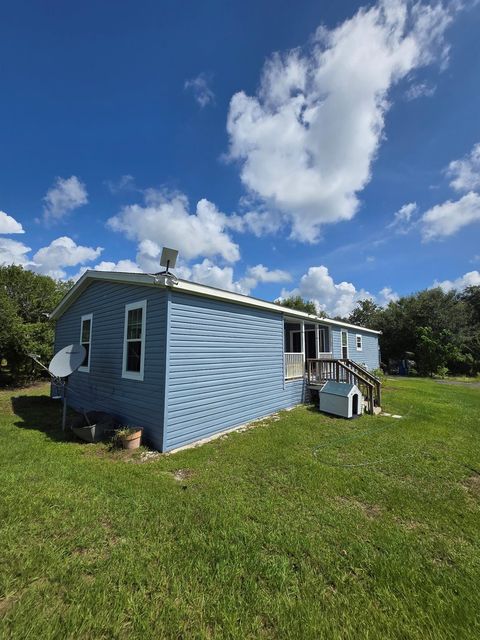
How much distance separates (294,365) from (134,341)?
5.36 m

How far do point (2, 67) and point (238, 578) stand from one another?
444 inches

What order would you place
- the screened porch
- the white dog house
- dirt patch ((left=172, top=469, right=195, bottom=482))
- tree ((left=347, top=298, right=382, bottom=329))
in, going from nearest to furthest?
1. dirt patch ((left=172, top=469, right=195, bottom=482))
2. the white dog house
3. the screened porch
4. tree ((left=347, top=298, right=382, bottom=329))

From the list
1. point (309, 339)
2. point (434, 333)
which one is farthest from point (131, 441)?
point (434, 333)

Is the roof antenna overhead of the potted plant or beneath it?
overhead

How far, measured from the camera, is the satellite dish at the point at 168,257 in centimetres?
569

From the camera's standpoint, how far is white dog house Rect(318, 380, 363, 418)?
25.6 feet

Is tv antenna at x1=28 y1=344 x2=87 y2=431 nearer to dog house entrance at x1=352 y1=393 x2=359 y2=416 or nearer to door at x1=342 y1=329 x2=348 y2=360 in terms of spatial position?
dog house entrance at x1=352 y1=393 x2=359 y2=416

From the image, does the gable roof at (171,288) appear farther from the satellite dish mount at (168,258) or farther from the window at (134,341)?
the window at (134,341)

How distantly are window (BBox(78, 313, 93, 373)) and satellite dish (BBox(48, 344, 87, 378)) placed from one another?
1.16 metres

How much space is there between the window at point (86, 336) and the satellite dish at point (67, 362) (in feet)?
3.82

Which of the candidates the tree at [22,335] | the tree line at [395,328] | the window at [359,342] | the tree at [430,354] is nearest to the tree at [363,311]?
the tree line at [395,328]

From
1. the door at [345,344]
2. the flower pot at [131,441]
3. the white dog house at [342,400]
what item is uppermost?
the door at [345,344]

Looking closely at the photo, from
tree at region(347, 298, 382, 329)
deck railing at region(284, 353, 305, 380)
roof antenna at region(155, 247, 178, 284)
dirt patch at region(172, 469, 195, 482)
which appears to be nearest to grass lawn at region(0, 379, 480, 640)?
dirt patch at region(172, 469, 195, 482)

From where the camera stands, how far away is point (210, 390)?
6.15 metres
